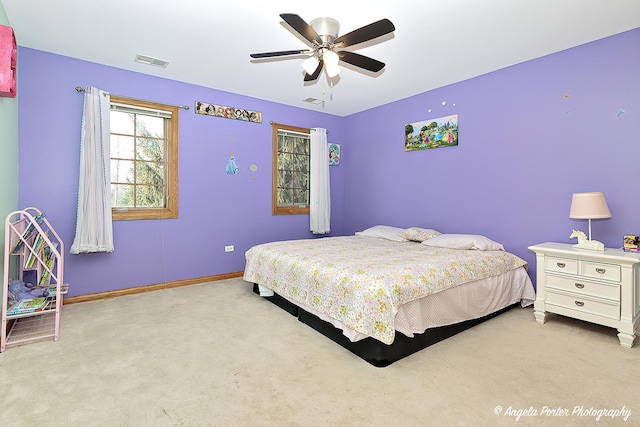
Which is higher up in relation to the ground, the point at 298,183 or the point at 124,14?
the point at 124,14

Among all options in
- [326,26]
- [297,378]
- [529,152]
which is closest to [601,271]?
[529,152]

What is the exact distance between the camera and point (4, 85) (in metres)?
2.18

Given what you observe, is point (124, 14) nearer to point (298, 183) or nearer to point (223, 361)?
point (223, 361)

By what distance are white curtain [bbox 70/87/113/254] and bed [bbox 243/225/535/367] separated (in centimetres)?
155

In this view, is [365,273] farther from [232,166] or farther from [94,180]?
[94,180]

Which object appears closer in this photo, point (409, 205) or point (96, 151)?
point (96, 151)

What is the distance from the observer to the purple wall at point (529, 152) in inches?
110

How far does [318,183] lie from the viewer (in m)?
5.08

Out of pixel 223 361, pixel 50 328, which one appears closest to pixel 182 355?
pixel 223 361

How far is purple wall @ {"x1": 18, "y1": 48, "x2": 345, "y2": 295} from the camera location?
3.14m

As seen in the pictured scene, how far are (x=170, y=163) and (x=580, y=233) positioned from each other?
4.35m

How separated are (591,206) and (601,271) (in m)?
0.54

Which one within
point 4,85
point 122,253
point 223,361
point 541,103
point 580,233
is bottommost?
point 223,361

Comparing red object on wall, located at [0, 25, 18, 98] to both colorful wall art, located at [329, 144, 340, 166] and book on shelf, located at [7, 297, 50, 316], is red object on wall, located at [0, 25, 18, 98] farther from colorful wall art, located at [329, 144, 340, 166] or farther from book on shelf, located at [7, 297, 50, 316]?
colorful wall art, located at [329, 144, 340, 166]
